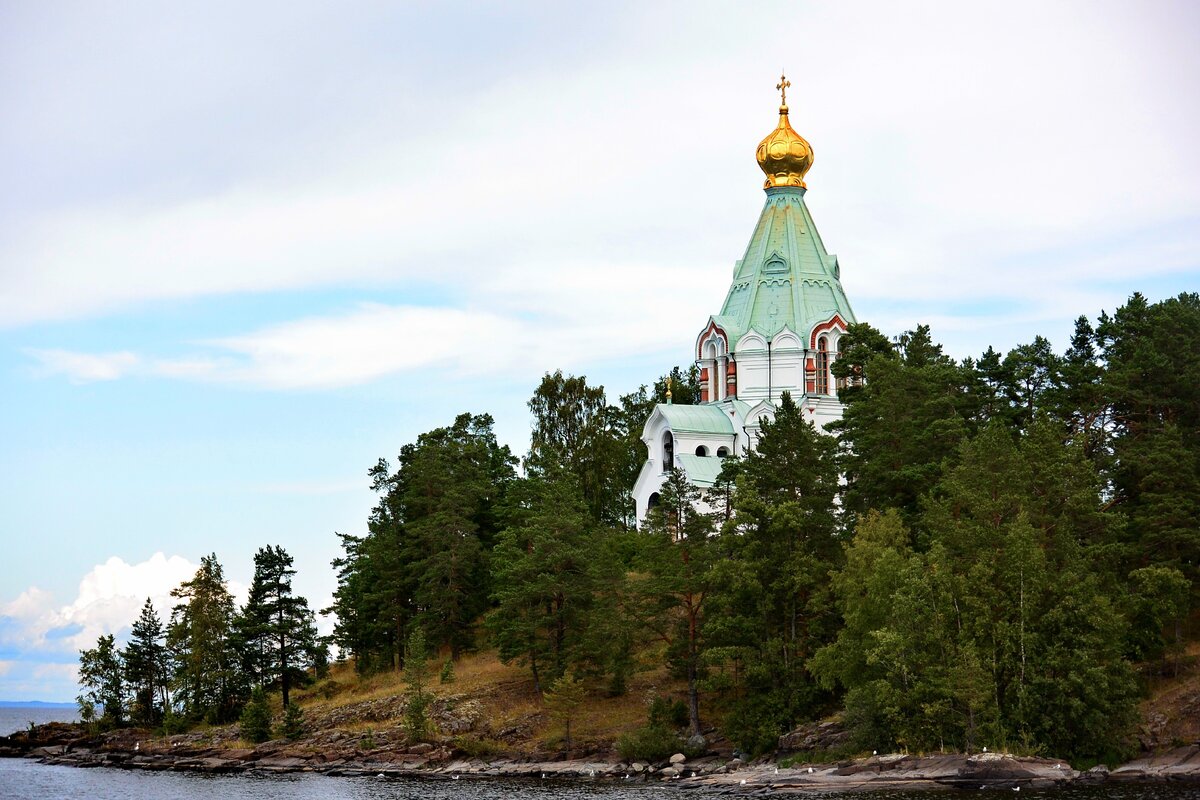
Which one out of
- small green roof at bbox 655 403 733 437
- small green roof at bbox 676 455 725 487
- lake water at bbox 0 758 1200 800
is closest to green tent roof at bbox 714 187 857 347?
small green roof at bbox 655 403 733 437

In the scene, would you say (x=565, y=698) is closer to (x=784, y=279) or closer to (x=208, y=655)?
(x=208, y=655)

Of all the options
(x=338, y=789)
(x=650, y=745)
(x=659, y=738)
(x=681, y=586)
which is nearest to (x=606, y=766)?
(x=650, y=745)

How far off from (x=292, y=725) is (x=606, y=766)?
Answer: 623 inches

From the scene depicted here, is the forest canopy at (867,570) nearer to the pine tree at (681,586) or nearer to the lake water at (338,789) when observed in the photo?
the pine tree at (681,586)

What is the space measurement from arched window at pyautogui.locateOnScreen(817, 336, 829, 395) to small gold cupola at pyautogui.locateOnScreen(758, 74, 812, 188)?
9.14m

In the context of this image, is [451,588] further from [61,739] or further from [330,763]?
[61,739]

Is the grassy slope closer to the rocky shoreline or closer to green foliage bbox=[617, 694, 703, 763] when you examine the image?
the rocky shoreline

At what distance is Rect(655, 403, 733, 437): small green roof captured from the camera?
2911 inches

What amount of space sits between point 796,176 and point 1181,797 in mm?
45895

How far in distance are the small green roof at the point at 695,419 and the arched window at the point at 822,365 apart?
4.85 meters

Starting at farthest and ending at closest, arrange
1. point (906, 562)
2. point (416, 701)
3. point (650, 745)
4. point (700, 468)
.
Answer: point (700, 468)
point (416, 701)
point (650, 745)
point (906, 562)

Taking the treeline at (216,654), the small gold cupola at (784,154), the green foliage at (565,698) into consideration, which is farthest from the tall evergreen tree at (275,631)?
the small gold cupola at (784,154)

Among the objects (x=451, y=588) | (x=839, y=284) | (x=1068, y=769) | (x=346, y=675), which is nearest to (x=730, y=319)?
(x=839, y=284)

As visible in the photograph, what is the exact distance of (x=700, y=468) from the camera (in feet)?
241
